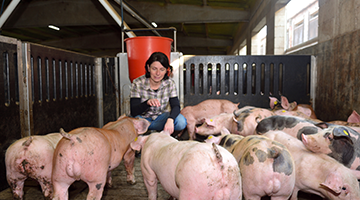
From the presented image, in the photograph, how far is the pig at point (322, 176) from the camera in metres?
1.53

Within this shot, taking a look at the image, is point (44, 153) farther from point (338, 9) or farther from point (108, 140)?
point (338, 9)

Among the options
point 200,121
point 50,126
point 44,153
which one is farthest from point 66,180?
point 200,121

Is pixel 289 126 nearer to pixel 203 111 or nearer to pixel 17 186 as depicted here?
pixel 203 111

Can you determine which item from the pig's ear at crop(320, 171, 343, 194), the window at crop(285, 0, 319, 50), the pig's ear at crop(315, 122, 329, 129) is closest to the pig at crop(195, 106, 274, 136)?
the pig's ear at crop(315, 122, 329, 129)

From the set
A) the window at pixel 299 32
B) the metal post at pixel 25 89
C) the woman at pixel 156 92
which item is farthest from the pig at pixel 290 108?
the window at pixel 299 32

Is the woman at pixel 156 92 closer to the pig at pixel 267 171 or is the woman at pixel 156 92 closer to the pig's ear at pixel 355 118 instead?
the pig at pixel 267 171

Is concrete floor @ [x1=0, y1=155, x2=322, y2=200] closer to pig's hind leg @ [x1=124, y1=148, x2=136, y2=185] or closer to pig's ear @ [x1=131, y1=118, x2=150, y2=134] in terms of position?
pig's hind leg @ [x1=124, y1=148, x2=136, y2=185]

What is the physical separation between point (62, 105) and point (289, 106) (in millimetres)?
2947

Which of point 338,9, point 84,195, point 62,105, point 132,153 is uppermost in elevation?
point 338,9

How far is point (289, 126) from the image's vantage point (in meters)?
2.28

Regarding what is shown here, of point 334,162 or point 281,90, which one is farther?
point 281,90

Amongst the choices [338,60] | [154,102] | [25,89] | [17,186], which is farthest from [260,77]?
[17,186]

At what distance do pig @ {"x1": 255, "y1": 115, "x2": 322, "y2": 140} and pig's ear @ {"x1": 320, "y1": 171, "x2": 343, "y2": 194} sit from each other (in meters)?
0.63

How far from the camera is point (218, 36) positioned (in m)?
14.0
